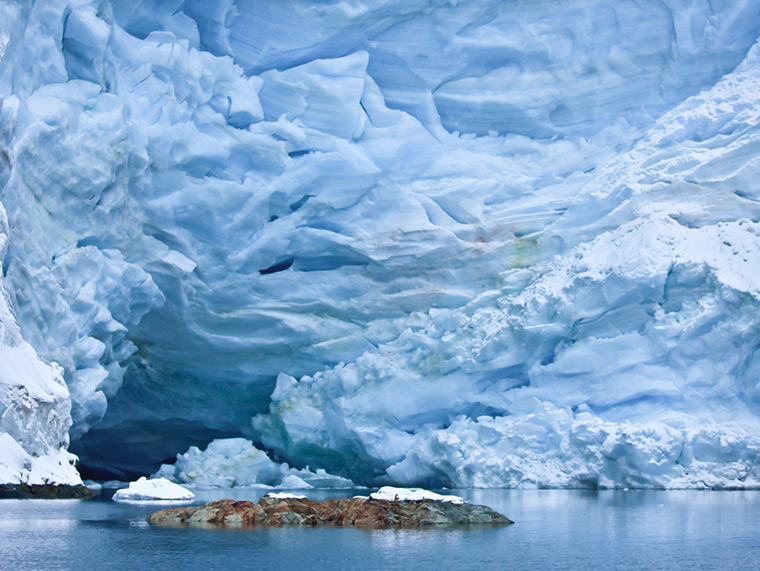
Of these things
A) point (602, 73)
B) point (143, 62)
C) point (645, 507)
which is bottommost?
point (645, 507)

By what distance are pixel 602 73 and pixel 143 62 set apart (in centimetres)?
856

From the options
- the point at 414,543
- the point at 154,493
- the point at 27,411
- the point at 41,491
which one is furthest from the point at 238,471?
the point at 414,543

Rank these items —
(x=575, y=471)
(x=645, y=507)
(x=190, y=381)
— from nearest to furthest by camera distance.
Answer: (x=645, y=507) → (x=575, y=471) → (x=190, y=381)

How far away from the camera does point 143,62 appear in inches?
657

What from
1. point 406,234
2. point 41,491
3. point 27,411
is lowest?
point 41,491

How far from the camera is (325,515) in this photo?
37.0 ft

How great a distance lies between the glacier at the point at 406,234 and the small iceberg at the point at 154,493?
1.56 meters

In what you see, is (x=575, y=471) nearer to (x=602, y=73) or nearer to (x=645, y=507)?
(x=645, y=507)

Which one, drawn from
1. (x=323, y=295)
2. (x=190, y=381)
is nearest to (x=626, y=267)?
(x=323, y=295)

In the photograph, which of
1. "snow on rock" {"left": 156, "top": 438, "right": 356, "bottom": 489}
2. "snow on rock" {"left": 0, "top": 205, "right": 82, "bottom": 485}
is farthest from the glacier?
"snow on rock" {"left": 0, "top": 205, "right": 82, "bottom": 485}

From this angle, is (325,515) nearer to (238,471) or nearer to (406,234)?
(238,471)

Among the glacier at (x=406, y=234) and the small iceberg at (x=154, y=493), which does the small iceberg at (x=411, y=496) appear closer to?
the small iceberg at (x=154, y=493)

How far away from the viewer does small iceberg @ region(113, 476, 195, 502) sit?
14697 millimetres

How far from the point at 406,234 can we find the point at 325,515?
8159mm
